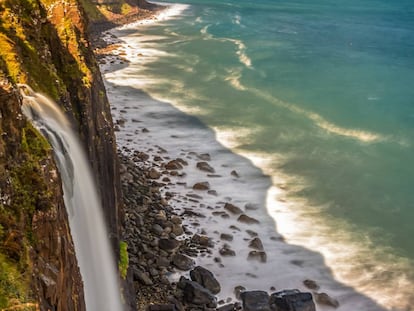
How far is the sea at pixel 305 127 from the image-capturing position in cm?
3291

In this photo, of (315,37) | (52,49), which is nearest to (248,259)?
(52,49)

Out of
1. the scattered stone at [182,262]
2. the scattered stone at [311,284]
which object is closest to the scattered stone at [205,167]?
the scattered stone at [182,262]

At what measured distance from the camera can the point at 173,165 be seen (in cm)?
4200

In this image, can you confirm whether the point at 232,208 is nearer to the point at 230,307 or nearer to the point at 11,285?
the point at 230,307

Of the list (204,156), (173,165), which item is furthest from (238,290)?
(204,156)

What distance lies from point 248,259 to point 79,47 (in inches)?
615

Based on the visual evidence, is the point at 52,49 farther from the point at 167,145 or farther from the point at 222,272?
the point at 167,145

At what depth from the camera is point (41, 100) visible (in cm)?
1698

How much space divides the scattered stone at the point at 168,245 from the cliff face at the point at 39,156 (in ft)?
27.1

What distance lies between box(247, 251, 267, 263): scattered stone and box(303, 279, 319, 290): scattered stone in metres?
2.77

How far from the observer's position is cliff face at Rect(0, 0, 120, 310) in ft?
34.7

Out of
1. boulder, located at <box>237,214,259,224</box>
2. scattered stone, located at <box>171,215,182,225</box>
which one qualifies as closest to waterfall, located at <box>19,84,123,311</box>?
scattered stone, located at <box>171,215,182,225</box>

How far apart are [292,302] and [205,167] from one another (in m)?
18.1

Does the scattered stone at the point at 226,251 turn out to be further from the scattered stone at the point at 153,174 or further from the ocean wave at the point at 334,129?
the ocean wave at the point at 334,129
